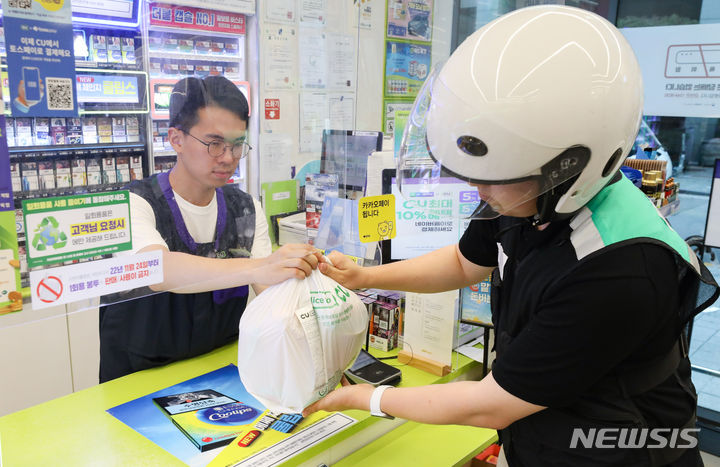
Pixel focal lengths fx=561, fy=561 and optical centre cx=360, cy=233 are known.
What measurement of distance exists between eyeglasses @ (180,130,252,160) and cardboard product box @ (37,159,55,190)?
1.15ft

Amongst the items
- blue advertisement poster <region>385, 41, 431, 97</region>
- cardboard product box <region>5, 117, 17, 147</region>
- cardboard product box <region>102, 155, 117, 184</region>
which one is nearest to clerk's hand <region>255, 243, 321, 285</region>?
cardboard product box <region>102, 155, 117, 184</region>

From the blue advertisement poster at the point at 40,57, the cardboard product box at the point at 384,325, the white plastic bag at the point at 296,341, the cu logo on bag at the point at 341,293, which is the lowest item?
the cardboard product box at the point at 384,325

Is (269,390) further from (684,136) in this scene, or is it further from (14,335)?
(684,136)

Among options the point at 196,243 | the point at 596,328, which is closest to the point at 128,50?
the point at 196,243

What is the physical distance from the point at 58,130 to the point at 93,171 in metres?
0.12

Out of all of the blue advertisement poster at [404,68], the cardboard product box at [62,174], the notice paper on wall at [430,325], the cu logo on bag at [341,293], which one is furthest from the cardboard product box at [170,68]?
the notice paper on wall at [430,325]

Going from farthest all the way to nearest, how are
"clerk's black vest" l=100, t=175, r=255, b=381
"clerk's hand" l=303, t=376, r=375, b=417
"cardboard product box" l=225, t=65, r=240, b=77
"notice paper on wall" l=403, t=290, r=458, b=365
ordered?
"notice paper on wall" l=403, t=290, r=458, b=365 < "clerk's black vest" l=100, t=175, r=255, b=381 < "cardboard product box" l=225, t=65, r=240, b=77 < "clerk's hand" l=303, t=376, r=375, b=417

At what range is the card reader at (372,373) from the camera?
1.92 metres

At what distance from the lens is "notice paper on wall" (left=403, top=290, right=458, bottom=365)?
6.77 ft

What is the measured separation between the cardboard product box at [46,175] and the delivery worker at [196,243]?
208 mm

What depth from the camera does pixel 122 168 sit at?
4.67ft

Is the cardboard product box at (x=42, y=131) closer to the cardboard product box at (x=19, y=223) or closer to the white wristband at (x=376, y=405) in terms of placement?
the cardboard product box at (x=19, y=223)

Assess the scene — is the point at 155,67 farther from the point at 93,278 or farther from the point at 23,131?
the point at 93,278

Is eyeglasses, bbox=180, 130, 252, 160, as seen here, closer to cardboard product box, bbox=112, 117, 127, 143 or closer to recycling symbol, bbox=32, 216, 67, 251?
cardboard product box, bbox=112, 117, 127, 143
